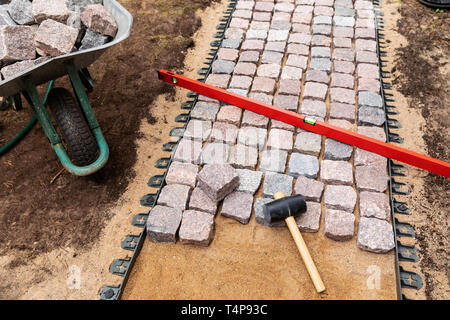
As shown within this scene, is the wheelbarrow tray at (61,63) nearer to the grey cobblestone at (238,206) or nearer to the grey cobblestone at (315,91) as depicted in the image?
the grey cobblestone at (238,206)

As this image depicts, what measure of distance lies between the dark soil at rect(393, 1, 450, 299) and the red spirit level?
307 millimetres

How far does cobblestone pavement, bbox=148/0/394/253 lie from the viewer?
3.21 metres

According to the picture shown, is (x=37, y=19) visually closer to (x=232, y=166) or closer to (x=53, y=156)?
(x=53, y=156)

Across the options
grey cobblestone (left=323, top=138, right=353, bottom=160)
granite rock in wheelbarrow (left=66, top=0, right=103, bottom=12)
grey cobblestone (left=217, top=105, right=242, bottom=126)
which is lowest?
grey cobblestone (left=323, top=138, right=353, bottom=160)

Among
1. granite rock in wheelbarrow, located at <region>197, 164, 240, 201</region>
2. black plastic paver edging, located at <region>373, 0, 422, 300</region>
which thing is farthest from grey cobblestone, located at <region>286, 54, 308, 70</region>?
granite rock in wheelbarrow, located at <region>197, 164, 240, 201</region>

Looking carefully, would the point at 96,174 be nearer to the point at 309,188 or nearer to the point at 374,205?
the point at 309,188

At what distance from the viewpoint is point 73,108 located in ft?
11.0

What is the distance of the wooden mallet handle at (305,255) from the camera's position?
8.96 feet

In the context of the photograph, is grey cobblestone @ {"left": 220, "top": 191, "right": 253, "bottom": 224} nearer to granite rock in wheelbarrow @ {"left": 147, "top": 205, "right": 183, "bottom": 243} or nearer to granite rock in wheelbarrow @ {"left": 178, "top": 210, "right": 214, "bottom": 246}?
granite rock in wheelbarrow @ {"left": 178, "top": 210, "right": 214, "bottom": 246}

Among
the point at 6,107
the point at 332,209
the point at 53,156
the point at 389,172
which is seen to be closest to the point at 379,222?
the point at 332,209

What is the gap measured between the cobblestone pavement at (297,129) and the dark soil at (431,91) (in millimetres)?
402

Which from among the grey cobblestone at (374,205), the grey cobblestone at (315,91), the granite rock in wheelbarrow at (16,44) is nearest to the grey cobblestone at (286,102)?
the grey cobblestone at (315,91)

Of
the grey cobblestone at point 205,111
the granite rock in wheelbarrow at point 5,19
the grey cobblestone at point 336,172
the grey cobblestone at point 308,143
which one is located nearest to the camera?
the granite rock in wheelbarrow at point 5,19

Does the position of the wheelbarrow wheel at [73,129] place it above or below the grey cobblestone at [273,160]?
above
